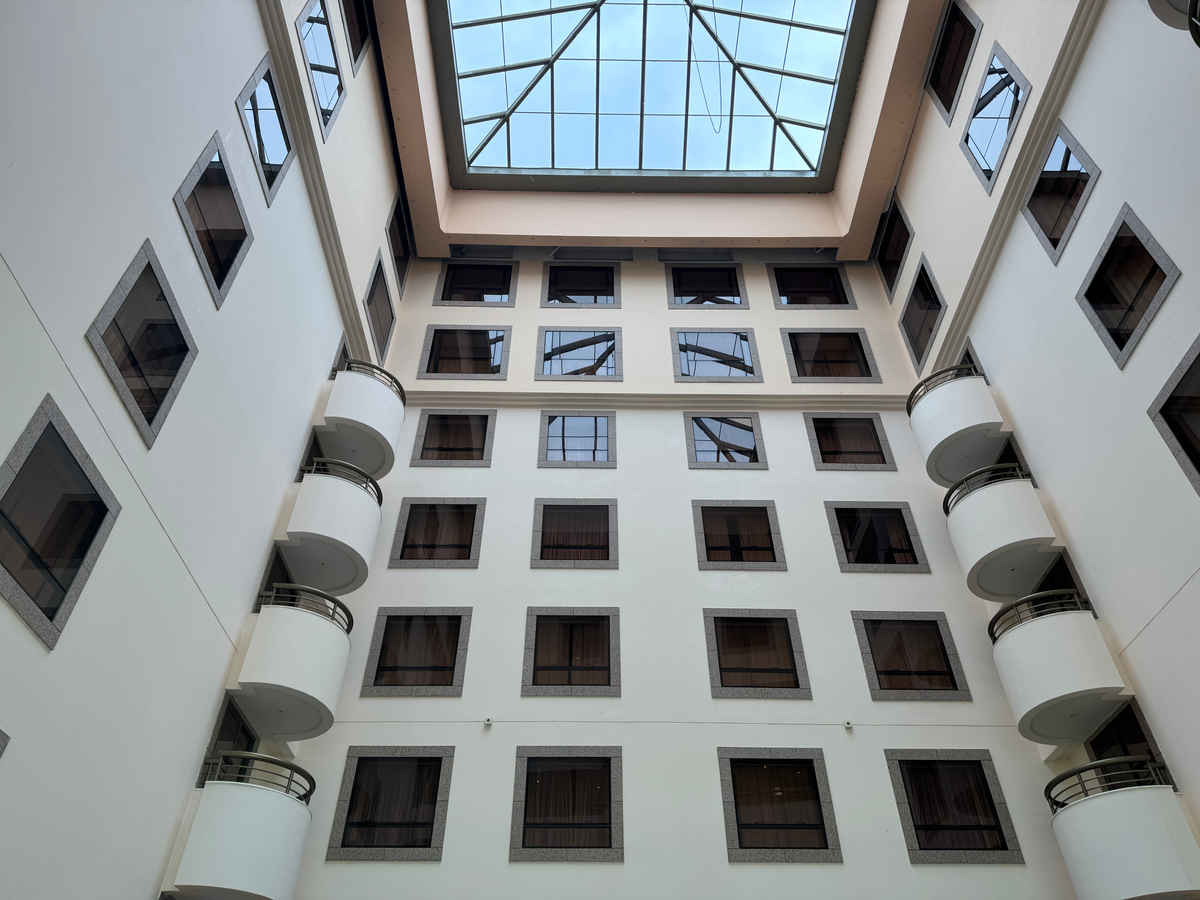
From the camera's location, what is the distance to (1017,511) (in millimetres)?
17094

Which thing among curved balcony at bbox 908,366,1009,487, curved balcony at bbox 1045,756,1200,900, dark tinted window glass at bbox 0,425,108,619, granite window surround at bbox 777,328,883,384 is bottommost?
curved balcony at bbox 1045,756,1200,900

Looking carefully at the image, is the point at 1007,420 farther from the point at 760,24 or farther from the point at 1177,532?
the point at 760,24

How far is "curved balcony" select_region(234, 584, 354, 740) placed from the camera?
14.8 meters

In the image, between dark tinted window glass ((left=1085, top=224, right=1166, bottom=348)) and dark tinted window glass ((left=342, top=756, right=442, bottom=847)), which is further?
dark tinted window glass ((left=342, top=756, right=442, bottom=847))

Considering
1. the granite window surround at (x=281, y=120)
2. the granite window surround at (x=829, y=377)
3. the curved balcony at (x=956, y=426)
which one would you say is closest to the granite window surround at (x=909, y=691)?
the curved balcony at (x=956, y=426)

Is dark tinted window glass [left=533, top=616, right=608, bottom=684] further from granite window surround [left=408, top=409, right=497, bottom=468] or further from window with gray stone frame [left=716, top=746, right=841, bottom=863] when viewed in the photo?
granite window surround [left=408, top=409, right=497, bottom=468]

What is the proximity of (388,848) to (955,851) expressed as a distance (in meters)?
9.84

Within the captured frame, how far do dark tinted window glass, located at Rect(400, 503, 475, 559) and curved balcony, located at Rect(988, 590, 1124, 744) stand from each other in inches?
439

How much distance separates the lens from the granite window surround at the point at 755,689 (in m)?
17.3

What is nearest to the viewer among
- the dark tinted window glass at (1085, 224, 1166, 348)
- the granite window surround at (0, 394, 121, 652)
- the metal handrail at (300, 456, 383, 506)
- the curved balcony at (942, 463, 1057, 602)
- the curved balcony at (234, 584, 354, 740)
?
the granite window surround at (0, 394, 121, 652)

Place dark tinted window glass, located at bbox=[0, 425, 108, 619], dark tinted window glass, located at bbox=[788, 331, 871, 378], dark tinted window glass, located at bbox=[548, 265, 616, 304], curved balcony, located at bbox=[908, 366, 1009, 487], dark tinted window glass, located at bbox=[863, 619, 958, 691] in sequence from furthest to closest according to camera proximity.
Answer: dark tinted window glass, located at bbox=[548, 265, 616, 304] → dark tinted window glass, located at bbox=[788, 331, 871, 378] → curved balcony, located at bbox=[908, 366, 1009, 487] → dark tinted window glass, located at bbox=[863, 619, 958, 691] → dark tinted window glass, located at bbox=[0, 425, 108, 619]

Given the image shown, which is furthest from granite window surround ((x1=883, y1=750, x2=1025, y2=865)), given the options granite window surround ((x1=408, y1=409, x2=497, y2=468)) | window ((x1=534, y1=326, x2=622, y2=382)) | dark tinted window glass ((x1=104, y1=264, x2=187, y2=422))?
dark tinted window glass ((x1=104, y1=264, x2=187, y2=422))

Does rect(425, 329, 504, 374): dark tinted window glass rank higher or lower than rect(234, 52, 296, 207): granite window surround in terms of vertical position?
higher

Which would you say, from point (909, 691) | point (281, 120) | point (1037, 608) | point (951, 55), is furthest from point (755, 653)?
point (951, 55)
